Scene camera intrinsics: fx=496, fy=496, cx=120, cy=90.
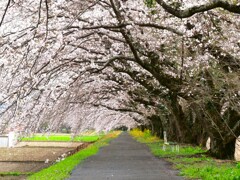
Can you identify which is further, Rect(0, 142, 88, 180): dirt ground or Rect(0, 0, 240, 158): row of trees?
Rect(0, 142, 88, 180): dirt ground

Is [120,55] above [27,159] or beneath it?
above

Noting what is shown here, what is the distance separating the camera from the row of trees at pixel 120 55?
1196 centimetres

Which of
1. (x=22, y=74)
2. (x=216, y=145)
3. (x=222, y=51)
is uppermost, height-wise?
(x=222, y=51)

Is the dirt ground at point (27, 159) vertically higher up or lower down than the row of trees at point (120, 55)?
lower down

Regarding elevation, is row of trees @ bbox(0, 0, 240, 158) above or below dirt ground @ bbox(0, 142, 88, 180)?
above

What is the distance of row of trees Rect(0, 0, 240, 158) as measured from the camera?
1196 centimetres

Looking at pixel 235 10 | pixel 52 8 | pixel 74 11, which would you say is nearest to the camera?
pixel 235 10

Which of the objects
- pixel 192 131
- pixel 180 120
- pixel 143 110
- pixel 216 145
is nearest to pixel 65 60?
pixel 216 145

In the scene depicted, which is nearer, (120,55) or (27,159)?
(120,55)

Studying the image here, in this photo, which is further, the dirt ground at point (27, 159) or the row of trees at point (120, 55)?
the dirt ground at point (27, 159)

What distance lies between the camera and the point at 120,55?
51.2 ft

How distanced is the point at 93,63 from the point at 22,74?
3642 mm

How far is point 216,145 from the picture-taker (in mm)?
19094

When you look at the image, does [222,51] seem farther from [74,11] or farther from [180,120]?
[180,120]
